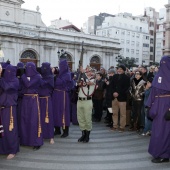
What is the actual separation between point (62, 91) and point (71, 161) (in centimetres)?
225

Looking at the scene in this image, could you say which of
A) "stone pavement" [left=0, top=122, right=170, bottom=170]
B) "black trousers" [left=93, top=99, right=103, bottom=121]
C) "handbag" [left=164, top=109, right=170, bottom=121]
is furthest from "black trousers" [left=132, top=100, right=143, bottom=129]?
"handbag" [left=164, top=109, right=170, bottom=121]

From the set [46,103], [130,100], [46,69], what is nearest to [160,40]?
[130,100]

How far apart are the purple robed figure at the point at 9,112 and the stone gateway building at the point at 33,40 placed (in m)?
25.5

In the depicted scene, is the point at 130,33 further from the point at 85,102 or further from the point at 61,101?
the point at 85,102

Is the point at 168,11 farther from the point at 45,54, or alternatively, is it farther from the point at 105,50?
the point at 45,54

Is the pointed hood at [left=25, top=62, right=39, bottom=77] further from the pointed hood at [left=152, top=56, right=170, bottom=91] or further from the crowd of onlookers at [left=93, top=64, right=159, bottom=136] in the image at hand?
the crowd of onlookers at [left=93, top=64, right=159, bottom=136]

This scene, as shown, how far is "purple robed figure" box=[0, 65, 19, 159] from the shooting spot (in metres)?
5.58

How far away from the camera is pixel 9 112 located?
566 centimetres

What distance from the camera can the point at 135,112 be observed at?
27.0 ft

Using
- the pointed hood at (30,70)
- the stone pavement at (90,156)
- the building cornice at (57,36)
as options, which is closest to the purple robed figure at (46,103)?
the stone pavement at (90,156)

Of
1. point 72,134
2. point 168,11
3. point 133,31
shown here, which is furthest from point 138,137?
point 133,31

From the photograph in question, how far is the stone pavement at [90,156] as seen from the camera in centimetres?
524

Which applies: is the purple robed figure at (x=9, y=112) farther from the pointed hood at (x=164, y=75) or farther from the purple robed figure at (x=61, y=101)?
the pointed hood at (x=164, y=75)

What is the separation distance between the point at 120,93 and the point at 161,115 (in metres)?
2.72
